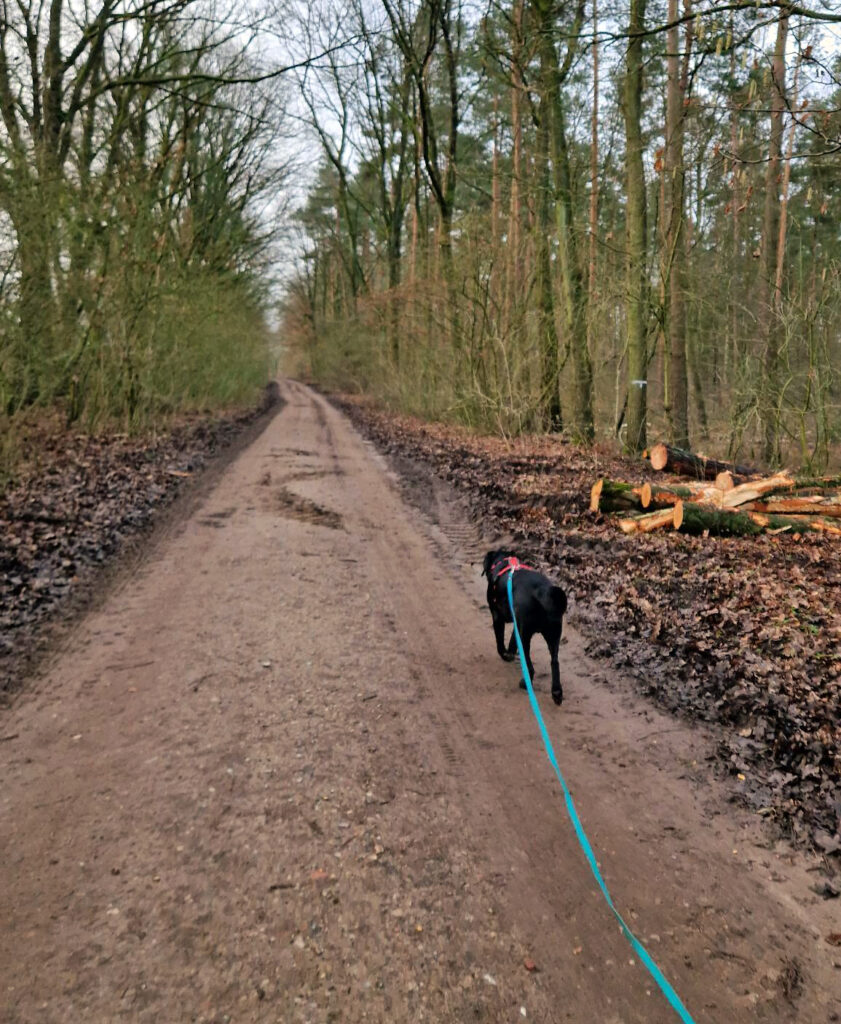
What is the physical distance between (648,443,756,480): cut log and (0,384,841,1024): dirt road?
673cm

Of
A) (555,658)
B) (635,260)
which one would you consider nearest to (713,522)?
(555,658)

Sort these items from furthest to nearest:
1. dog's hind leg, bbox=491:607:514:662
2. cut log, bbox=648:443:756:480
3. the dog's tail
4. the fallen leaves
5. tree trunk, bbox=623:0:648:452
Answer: tree trunk, bbox=623:0:648:452 → cut log, bbox=648:443:756:480 → the fallen leaves → dog's hind leg, bbox=491:607:514:662 → the dog's tail

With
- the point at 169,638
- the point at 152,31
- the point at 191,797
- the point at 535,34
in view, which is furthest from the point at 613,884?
the point at 152,31

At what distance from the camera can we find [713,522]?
793cm

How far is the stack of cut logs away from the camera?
7914 millimetres

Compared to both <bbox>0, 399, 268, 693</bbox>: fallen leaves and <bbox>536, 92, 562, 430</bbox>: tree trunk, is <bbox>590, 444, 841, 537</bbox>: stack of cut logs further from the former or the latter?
<bbox>536, 92, 562, 430</bbox>: tree trunk

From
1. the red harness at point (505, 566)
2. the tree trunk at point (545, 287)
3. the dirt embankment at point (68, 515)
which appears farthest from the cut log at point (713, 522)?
the tree trunk at point (545, 287)

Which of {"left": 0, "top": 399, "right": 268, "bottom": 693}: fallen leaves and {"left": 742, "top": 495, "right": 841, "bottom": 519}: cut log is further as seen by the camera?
{"left": 742, "top": 495, "right": 841, "bottom": 519}: cut log

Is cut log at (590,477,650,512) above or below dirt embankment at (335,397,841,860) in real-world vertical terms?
above

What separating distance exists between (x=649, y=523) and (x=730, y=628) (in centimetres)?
294

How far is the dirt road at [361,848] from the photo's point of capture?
7.57ft

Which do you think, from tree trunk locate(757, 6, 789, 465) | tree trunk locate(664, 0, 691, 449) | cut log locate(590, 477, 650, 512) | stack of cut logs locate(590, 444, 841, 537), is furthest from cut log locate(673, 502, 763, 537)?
tree trunk locate(664, 0, 691, 449)

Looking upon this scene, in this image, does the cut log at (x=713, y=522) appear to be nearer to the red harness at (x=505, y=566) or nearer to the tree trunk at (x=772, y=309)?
the tree trunk at (x=772, y=309)

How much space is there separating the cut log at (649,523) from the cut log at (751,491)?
82 centimetres
